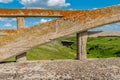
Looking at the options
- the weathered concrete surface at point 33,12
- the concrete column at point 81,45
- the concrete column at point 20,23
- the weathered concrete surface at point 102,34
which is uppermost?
the weathered concrete surface at point 33,12

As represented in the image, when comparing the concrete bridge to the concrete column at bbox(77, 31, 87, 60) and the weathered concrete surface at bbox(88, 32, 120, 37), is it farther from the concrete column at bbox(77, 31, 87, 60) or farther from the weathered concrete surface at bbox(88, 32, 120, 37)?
the weathered concrete surface at bbox(88, 32, 120, 37)

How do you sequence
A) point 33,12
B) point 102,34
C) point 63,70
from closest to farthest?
point 63,70 < point 33,12 < point 102,34

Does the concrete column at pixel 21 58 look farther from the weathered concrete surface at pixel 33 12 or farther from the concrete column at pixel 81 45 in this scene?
the concrete column at pixel 81 45

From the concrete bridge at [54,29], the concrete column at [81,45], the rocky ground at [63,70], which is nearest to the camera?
the rocky ground at [63,70]

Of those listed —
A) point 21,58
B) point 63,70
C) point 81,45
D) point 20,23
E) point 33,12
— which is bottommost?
point 63,70

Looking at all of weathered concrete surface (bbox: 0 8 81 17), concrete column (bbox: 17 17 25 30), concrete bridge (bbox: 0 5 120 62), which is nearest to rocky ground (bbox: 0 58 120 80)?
concrete bridge (bbox: 0 5 120 62)

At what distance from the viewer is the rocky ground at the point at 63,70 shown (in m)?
4.58

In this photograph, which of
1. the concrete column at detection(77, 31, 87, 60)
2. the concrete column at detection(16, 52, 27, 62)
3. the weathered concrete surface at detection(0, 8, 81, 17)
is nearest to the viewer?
the concrete column at detection(16, 52, 27, 62)

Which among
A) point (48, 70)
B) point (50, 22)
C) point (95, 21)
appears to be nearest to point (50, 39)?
point (50, 22)

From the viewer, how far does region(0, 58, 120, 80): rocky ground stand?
15.0ft

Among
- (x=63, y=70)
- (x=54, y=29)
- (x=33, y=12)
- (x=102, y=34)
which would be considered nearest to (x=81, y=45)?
(x=102, y=34)

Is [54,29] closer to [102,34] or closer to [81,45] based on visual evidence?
[81,45]

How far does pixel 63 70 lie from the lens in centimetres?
490

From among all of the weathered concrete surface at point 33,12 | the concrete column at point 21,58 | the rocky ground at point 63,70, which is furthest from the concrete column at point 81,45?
the concrete column at point 21,58
